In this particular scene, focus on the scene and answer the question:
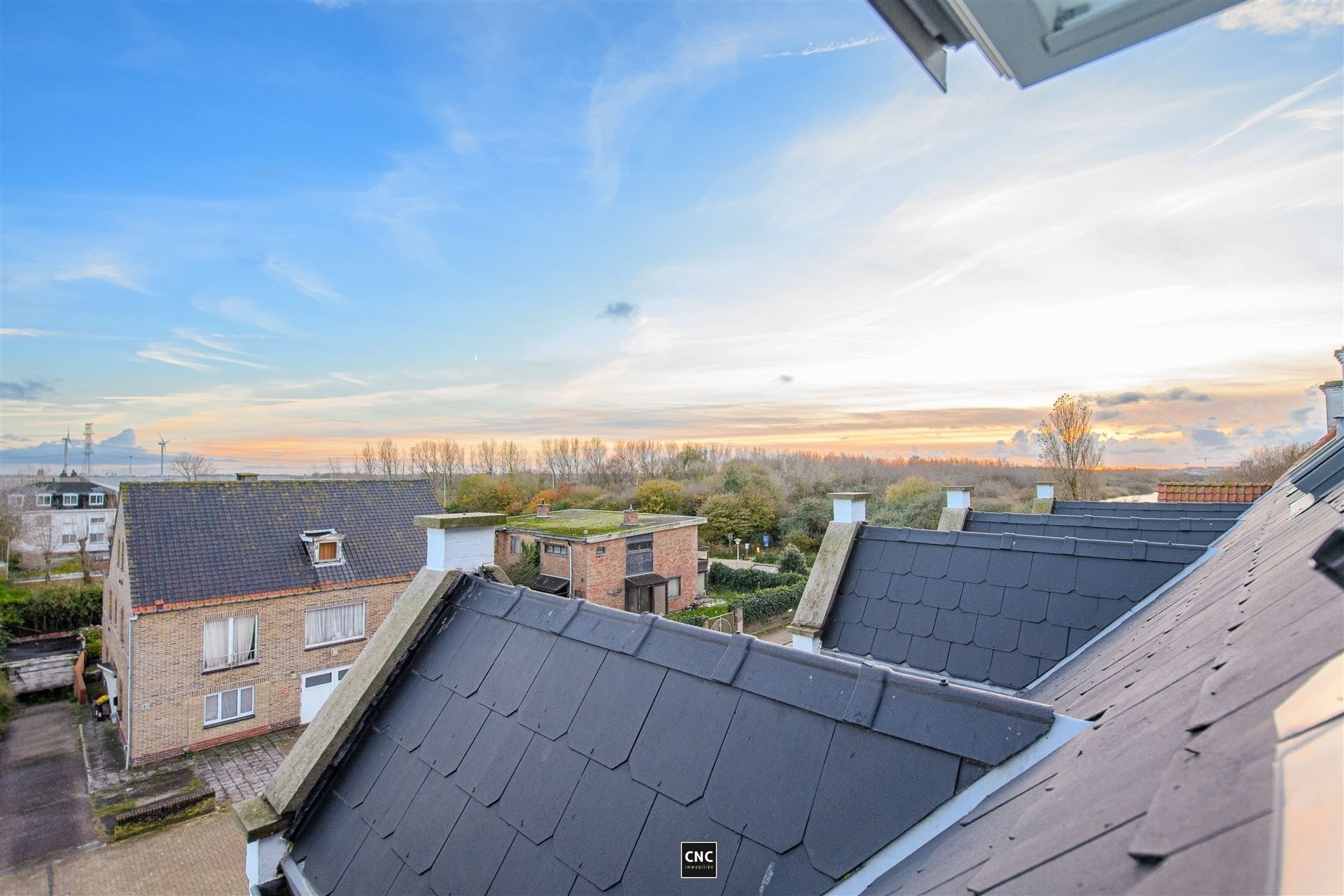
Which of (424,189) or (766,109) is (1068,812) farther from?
(424,189)

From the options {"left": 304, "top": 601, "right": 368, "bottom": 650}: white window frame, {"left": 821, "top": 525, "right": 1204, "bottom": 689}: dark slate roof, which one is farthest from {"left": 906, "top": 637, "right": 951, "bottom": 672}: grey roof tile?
{"left": 304, "top": 601, "right": 368, "bottom": 650}: white window frame

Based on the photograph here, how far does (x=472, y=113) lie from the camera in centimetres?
1384

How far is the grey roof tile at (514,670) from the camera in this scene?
3.21m

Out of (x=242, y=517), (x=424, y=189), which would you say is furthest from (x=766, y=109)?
(x=242, y=517)

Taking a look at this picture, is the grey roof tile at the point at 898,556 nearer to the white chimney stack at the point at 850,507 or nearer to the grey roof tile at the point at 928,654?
the white chimney stack at the point at 850,507

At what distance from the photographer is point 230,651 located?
1395 centimetres

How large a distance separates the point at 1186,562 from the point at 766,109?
8040mm

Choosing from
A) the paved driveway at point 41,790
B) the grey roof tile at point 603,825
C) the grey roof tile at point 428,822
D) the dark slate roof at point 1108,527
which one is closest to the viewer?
the grey roof tile at point 603,825

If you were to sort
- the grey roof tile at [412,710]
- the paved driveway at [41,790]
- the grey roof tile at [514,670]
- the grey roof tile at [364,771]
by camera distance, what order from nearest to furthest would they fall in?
the grey roof tile at [514,670] → the grey roof tile at [364,771] → the grey roof tile at [412,710] → the paved driveway at [41,790]

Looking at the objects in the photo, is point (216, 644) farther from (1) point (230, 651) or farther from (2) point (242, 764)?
(2) point (242, 764)

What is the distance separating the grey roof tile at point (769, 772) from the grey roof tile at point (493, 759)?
3.77ft

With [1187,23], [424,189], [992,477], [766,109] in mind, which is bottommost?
[992,477]

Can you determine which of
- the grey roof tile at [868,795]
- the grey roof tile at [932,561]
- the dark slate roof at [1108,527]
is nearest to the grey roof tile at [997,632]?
the grey roof tile at [932,561]

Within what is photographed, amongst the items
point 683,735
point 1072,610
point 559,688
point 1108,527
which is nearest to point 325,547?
point 559,688
